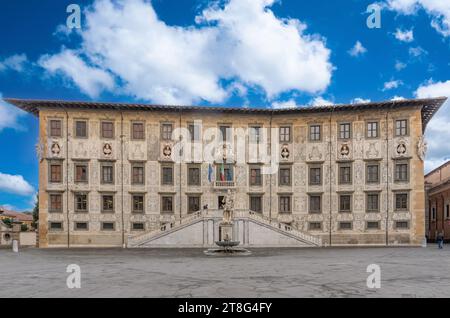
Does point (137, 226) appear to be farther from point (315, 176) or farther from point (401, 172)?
point (401, 172)

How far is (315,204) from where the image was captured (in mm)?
33938

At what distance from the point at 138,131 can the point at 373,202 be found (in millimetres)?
20665

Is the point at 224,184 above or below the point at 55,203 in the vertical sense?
above

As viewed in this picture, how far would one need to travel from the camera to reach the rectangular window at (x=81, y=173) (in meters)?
33.2

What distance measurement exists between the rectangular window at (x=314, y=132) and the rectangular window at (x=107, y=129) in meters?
17.0

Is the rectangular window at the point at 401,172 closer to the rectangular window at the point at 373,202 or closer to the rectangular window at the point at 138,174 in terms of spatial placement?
the rectangular window at the point at 373,202

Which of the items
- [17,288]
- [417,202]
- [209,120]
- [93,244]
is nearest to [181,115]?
[209,120]

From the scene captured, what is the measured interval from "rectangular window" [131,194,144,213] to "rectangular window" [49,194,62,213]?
5.96m

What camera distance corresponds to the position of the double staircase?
101ft

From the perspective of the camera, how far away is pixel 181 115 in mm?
34281

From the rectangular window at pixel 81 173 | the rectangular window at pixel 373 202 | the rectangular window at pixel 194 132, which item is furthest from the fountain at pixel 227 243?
the rectangular window at pixel 81 173

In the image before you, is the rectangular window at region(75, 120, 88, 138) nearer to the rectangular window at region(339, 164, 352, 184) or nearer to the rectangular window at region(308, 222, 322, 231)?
the rectangular window at region(308, 222, 322, 231)

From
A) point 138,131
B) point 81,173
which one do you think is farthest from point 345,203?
point 81,173

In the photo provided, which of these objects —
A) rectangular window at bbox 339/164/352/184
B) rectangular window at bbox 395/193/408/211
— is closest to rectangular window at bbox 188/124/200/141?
rectangular window at bbox 339/164/352/184
